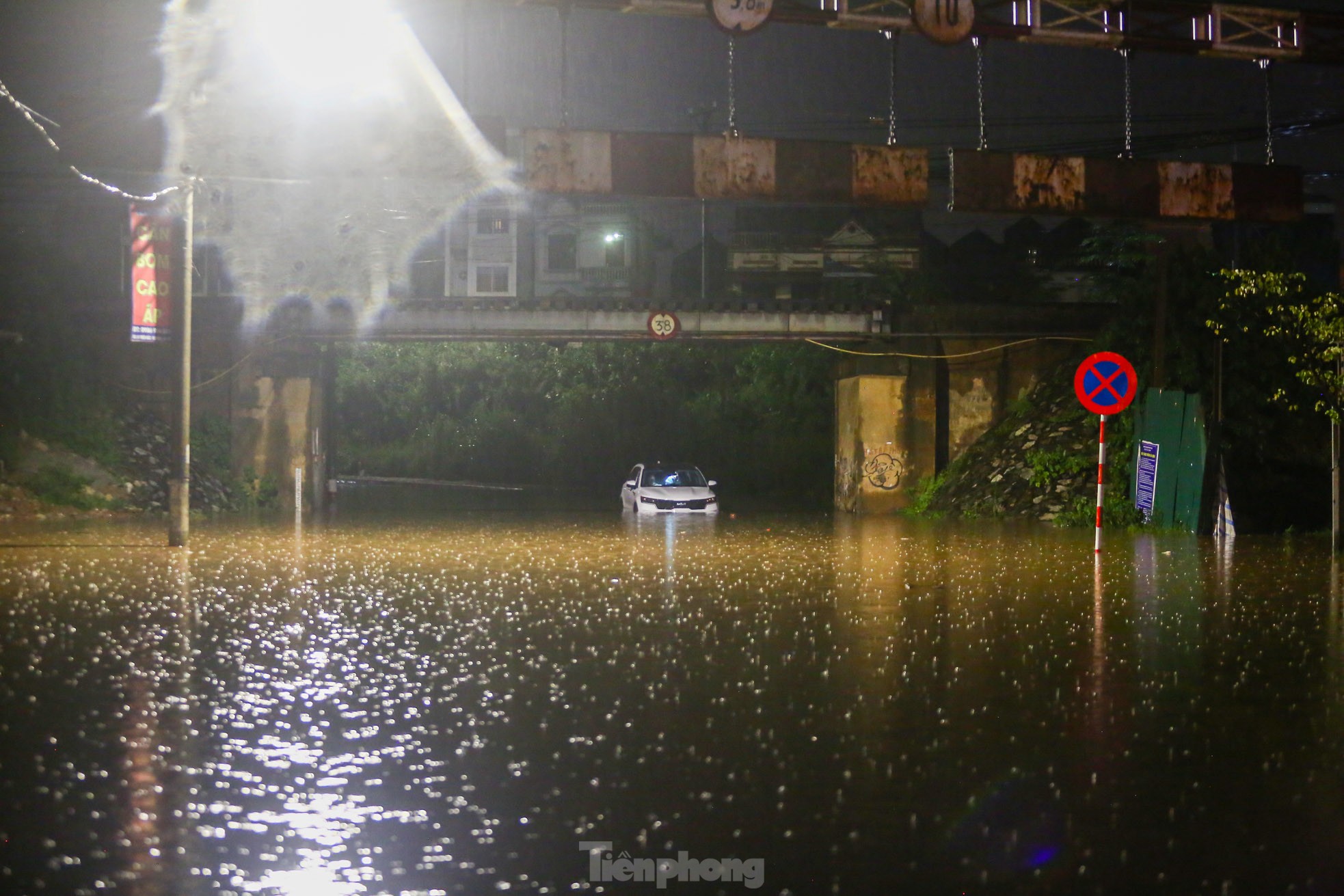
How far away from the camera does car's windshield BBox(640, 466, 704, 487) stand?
128 ft

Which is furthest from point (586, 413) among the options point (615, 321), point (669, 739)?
point (669, 739)

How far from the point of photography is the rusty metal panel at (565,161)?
21844mm

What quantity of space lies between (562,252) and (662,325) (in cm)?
4208

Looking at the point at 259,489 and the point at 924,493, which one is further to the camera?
the point at 259,489

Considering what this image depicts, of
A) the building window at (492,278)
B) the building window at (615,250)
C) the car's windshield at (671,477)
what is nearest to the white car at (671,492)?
the car's windshield at (671,477)

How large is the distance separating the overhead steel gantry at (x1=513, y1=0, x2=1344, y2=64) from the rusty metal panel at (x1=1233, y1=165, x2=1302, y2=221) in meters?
1.88

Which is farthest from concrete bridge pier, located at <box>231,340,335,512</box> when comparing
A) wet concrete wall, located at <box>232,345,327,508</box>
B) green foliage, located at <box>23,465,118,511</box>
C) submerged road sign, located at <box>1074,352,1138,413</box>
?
submerged road sign, located at <box>1074,352,1138,413</box>

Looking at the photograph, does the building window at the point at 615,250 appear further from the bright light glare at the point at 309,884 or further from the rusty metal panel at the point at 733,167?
the bright light glare at the point at 309,884

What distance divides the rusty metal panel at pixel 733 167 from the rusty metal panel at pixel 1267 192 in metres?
7.45

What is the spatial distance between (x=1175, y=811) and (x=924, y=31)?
1667cm

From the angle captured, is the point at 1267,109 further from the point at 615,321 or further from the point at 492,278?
the point at 492,278

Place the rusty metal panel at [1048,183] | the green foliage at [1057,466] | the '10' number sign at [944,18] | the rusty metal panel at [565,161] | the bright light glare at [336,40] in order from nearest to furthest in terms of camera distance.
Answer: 1. the '10' number sign at [944,18]
2. the bright light glare at [336,40]
3. the rusty metal panel at [565,161]
4. the rusty metal panel at [1048,183]
5. the green foliage at [1057,466]

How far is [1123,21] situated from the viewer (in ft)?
73.0

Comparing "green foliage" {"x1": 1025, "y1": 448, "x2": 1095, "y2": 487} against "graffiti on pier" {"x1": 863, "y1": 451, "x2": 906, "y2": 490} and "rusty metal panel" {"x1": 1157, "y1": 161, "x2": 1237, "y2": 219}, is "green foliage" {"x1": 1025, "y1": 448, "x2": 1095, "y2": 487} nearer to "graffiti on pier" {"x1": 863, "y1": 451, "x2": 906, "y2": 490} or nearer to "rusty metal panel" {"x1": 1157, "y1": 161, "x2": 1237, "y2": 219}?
"graffiti on pier" {"x1": 863, "y1": 451, "x2": 906, "y2": 490}
